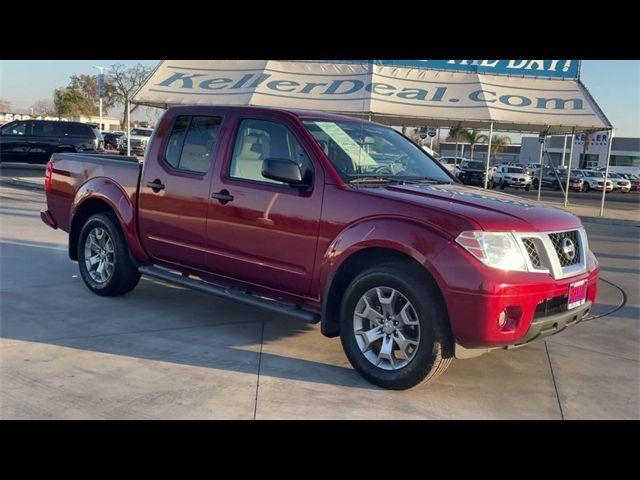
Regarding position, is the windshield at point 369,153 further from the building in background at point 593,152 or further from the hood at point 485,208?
the building in background at point 593,152

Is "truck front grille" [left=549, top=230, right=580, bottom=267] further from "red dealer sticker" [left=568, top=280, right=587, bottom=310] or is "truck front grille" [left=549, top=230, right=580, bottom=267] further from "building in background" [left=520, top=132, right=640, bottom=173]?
"building in background" [left=520, top=132, right=640, bottom=173]

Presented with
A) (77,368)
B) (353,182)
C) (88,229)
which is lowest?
(77,368)

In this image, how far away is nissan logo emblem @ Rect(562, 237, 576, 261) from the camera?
168 inches

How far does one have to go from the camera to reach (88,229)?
632 cm

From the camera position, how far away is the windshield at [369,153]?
479cm

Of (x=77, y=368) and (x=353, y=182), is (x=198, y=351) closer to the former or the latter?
(x=77, y=368)

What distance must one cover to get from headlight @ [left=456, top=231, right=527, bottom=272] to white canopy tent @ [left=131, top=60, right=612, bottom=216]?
45.4 feet

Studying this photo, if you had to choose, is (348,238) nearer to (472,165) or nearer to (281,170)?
(281,170)

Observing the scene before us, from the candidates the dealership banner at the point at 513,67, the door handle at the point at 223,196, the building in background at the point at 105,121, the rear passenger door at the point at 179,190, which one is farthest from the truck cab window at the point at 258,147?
the building in background at the point at 105,121

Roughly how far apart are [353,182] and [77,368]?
2.42m

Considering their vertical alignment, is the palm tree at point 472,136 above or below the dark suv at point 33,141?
above

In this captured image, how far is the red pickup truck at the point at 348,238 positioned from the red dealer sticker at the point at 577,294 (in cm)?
2

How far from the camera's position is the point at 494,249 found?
388 cm
